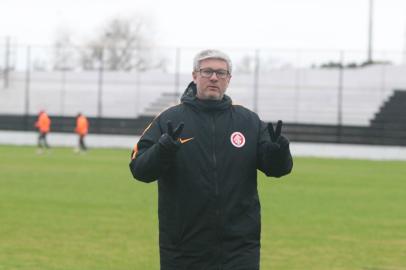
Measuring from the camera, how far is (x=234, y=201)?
17.8 feet

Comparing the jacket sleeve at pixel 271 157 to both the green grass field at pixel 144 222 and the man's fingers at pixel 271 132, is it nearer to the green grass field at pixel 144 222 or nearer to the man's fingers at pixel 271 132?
the man's fingers at pixel 271 132

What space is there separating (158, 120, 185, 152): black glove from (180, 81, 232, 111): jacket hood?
34cm

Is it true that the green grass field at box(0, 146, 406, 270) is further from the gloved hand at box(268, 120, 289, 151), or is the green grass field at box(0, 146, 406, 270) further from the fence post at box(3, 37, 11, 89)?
the fence post at box(3, 37, 11, 89)

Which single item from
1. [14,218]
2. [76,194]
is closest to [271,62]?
[76,194]

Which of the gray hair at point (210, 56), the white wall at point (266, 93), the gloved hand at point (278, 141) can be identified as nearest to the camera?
the gloved hand at point (278, 141)

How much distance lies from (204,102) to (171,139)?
474mm

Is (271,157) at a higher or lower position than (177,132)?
lower

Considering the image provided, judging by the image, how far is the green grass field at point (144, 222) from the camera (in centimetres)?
1062

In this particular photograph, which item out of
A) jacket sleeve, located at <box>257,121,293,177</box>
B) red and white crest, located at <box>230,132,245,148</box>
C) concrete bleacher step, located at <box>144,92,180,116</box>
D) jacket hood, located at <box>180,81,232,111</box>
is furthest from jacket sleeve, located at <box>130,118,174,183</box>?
concrete bleacher step, located at <box>144,92,180,116</box>

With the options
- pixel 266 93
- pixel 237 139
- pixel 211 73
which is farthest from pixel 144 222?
pixel 266 93

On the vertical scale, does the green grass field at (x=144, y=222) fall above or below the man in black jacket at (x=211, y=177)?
below

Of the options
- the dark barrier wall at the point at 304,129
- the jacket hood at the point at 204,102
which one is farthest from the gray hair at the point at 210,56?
the dark barrier wall at the point at 304,129

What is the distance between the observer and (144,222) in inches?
552

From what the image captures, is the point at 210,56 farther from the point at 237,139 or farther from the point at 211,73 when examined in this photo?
the point at 237,139
